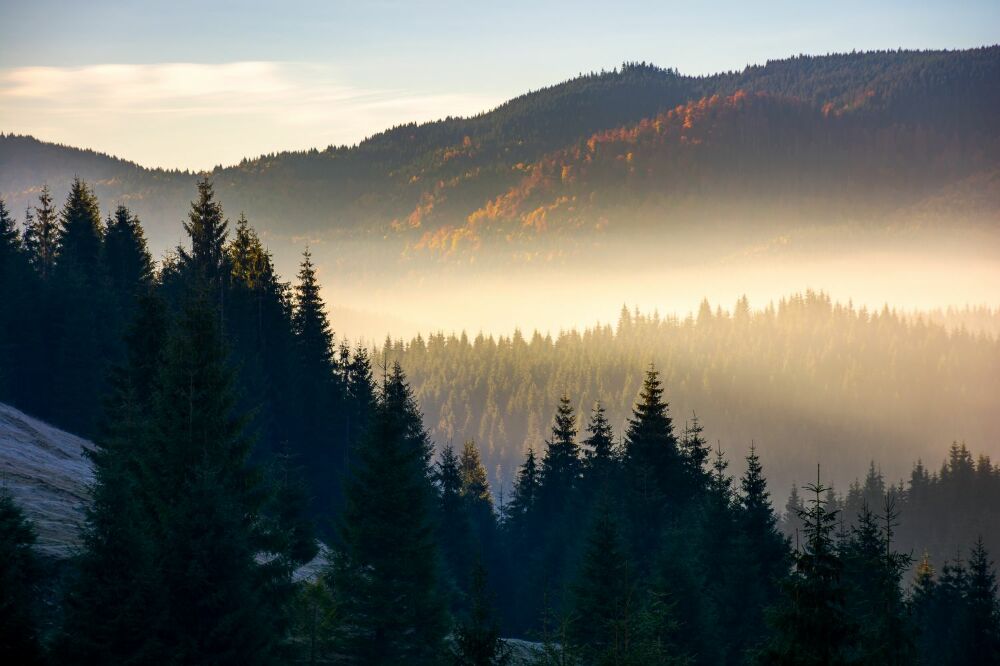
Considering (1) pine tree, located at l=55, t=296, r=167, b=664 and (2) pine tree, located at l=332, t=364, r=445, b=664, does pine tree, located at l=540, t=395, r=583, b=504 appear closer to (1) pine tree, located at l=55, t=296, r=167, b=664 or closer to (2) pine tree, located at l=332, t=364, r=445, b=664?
(2) pine tree, located at l=332, t=364, r=445, b=664

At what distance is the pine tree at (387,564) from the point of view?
28.8 metres

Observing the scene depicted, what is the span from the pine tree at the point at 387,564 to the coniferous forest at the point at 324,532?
63mm

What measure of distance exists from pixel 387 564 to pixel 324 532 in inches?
1108

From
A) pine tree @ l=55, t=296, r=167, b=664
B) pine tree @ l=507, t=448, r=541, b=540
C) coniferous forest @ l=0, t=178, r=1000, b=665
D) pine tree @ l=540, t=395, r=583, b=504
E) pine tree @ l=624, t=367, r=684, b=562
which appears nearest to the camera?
pine tree @ l=55, t=296, r=167, b=664

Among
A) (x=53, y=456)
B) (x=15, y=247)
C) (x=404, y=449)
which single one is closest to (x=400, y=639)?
(x=404, y=449)

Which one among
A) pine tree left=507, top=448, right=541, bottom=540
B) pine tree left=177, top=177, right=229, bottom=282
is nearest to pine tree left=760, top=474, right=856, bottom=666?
pine tree left=507, top=448, right=541, bottom=540

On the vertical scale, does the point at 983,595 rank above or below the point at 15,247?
below

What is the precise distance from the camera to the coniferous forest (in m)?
21.3

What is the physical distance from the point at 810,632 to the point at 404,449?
15.3 metres

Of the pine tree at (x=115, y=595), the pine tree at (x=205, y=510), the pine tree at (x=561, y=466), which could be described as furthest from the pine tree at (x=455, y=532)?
the pine tree at (x=115, y=595)

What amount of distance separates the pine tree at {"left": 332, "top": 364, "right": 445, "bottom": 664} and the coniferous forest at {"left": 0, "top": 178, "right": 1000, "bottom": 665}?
63mm

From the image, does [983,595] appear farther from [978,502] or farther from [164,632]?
[978,502]

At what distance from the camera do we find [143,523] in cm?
2291

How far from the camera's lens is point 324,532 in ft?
184
